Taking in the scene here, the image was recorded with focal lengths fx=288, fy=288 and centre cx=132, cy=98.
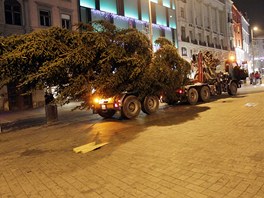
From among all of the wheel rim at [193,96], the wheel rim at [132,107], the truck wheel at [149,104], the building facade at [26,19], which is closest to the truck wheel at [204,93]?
the wheel rim at [193,96]

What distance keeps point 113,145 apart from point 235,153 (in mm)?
3204

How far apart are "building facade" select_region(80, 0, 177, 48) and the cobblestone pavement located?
55.7 ft

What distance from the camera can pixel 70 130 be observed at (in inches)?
436

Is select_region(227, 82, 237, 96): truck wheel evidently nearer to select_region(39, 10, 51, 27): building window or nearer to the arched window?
select_region(39, 10, 51, 27): building window

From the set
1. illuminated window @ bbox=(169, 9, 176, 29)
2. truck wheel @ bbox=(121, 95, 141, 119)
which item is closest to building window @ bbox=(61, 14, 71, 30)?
truck wheel @ bbox=(121, 95, 141, 119)

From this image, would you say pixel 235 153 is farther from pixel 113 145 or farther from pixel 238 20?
pixel 238 20

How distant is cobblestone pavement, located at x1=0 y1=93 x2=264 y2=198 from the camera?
14.8ft

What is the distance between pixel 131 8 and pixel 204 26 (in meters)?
20.6

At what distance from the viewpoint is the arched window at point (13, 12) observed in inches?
898

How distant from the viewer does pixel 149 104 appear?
1385 centimetres

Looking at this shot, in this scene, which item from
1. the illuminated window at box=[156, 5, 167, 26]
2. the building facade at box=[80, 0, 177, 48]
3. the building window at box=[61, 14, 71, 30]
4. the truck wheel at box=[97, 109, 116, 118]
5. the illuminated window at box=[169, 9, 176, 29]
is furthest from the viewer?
the illuminated window at box=[169, 9, 176, 29]

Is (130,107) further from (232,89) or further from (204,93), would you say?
(232,89)

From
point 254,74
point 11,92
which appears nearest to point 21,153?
point 11,92

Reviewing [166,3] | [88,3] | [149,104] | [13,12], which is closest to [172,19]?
[166,3]
